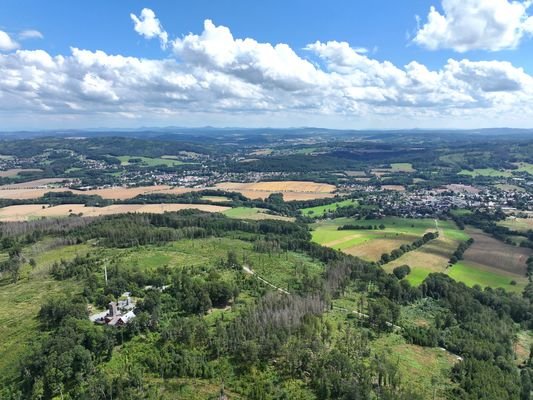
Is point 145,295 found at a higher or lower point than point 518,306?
higher

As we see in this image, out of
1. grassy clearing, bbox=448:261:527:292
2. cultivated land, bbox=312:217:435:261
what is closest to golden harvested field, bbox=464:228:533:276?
grassy clearing, bbox=448:261:527:292

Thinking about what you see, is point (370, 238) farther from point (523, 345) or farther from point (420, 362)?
point (420, 362)

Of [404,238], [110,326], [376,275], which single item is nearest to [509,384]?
[376,275]

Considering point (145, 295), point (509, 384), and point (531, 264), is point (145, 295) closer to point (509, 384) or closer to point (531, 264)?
point (509, 384)

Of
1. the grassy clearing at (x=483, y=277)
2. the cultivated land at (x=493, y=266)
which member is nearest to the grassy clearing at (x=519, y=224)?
the cultivated land at (x=493, y=266)

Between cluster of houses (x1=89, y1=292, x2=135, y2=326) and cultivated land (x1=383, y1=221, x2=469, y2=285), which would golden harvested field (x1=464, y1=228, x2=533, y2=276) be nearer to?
cultivated land (x1=383, y1=221, x2=469, y2=285)

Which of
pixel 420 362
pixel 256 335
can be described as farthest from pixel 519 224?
pixel 256 335

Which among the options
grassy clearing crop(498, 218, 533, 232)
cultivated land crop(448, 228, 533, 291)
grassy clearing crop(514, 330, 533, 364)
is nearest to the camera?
grassy clearing crop(514, 330, 533, 364)

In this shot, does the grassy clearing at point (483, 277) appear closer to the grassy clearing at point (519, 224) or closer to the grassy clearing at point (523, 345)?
the grassy clearing at point (523, 345)

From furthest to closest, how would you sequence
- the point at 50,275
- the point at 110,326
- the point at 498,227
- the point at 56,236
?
the point at 498,227 < the point at 56,236 < the point at 50,275 < the point at 110,326

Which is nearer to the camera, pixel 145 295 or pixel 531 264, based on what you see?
pixel 145 295

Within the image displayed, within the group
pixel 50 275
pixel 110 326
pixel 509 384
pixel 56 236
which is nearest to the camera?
pixel 509 384
